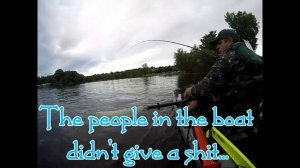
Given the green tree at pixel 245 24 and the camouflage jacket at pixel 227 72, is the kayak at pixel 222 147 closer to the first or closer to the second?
the camouflage jacket at pixel 227 72

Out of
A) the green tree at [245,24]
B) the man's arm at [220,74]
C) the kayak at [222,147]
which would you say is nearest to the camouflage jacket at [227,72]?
the man's arm at [220,74]

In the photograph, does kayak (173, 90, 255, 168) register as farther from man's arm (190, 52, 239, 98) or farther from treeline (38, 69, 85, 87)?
treeline (38, 69, 85, 87)

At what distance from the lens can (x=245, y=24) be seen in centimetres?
5272

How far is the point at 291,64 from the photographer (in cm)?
227

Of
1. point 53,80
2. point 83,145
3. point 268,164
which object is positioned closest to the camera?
point 268,164

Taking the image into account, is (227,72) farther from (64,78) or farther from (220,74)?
(64,78)

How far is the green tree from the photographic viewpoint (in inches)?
2061

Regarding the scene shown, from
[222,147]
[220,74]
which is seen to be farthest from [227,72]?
[222,147]

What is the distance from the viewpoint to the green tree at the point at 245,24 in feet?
172

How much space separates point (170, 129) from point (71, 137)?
418 cm

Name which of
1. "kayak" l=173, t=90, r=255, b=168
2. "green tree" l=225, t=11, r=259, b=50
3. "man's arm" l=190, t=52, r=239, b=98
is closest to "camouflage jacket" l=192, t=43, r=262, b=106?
"man's arm" l=190, t=52, r=239, b=98

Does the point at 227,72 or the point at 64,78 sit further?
the point at 64,78
